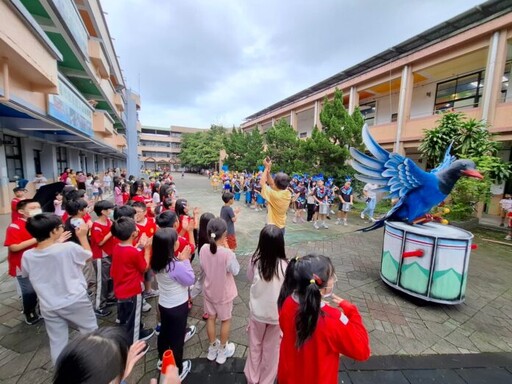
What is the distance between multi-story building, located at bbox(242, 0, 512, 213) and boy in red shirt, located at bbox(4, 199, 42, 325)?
13369mm

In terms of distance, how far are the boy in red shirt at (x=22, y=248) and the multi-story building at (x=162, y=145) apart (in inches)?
2104

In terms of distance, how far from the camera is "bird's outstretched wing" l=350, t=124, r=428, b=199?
3986mm

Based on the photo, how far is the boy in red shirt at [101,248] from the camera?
3129 millimetres

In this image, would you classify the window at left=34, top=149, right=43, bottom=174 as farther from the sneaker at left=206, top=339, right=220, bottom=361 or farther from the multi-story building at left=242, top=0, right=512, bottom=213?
the multi-story building at left=242, top=0, right=512, bottom=213

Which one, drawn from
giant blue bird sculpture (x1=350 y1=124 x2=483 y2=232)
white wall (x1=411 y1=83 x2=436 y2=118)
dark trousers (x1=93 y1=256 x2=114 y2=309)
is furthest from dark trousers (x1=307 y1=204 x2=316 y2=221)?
white wall (x1=411 y1=83 x2=436 y2=118)

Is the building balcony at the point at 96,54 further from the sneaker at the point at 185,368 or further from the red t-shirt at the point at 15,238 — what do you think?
the sneaker at the point at 185,368

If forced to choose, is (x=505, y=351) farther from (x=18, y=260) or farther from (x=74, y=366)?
(x=18, y=260)

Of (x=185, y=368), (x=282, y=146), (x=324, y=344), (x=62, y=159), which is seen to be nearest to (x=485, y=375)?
(x=324, y=344)

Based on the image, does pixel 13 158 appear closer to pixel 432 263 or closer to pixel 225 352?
pixel 225 352

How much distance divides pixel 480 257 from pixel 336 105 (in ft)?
27.8

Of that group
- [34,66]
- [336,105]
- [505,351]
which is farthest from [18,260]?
[336,105]

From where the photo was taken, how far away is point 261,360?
2.04 metres

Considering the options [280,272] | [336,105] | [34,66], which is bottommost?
[280,272]

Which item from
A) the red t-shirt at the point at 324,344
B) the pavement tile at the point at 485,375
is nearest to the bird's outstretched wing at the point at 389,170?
the pavement tile at the point at 485,375
